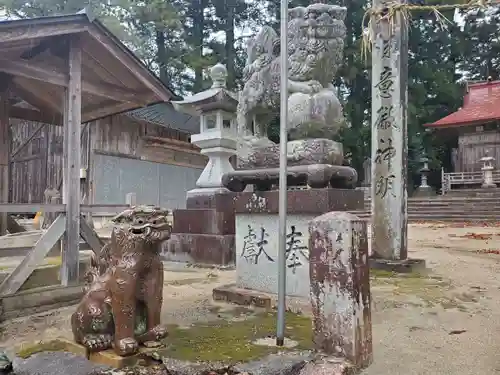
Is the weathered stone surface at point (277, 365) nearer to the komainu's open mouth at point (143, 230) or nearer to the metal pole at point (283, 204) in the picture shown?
the metal pole at point (283, 204)

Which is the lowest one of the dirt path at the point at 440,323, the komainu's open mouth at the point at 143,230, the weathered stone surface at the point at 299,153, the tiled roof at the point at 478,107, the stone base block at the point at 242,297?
the dirt path at the point at 440,323

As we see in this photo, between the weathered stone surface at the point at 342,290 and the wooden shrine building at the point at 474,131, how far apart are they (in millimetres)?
23663

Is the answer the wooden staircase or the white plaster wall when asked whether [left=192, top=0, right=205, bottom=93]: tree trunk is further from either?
the white plaster wall

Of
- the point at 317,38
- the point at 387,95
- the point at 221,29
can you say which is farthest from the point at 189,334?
the point at 221,29

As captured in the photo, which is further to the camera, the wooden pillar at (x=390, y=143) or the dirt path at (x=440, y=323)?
the wooden pillar at (x=390, y=143)

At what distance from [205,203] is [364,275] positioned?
5.60 metres

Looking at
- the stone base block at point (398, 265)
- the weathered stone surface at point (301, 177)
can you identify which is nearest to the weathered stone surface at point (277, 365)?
the weathered stone surface at point (301, 177)

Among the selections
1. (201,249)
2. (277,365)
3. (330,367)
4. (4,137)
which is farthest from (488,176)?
(277,365)

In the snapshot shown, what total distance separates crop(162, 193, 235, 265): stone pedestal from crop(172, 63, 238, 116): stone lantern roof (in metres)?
1.88

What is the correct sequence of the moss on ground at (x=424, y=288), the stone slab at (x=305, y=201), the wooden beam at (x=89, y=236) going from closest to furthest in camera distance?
the stone slab at (x=305, y=201), the moss on ground at (x=424, y=288), the wooden beam at (x=89, y=236)

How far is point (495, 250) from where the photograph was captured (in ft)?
33.9

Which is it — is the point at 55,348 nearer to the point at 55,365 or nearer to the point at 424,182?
the point at 55,365

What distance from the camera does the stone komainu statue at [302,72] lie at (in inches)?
195

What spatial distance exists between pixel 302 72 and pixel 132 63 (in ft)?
7.74
